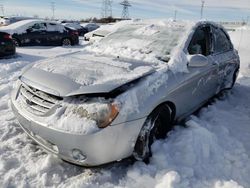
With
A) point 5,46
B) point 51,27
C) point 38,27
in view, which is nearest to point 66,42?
point 51,27

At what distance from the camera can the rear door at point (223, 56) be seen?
4961 millimetres

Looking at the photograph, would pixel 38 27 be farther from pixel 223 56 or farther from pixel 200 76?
pixel 200 76

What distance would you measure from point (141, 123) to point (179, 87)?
2.88 ft

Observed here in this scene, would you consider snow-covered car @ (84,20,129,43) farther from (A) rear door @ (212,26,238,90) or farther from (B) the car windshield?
(A) rear door @ (212,26,238,90)

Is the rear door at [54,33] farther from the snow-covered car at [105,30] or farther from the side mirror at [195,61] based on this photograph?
the side mirror at [195,61]

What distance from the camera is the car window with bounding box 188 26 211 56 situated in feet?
13.8

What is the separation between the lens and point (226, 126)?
4516mm

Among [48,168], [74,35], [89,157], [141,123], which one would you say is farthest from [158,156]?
[74,35]

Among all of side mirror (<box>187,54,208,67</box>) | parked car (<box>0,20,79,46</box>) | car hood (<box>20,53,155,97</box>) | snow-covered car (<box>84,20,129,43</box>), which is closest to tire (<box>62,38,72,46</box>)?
parked car (<box>0,20,79,46</box>)

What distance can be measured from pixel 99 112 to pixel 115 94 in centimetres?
27

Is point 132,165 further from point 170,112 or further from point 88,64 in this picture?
point 88,64

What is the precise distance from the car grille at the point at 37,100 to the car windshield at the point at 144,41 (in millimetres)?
1330

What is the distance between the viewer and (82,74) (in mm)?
3207

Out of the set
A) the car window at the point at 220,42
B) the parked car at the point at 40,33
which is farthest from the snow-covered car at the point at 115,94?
the parked car at the point at 40,33
